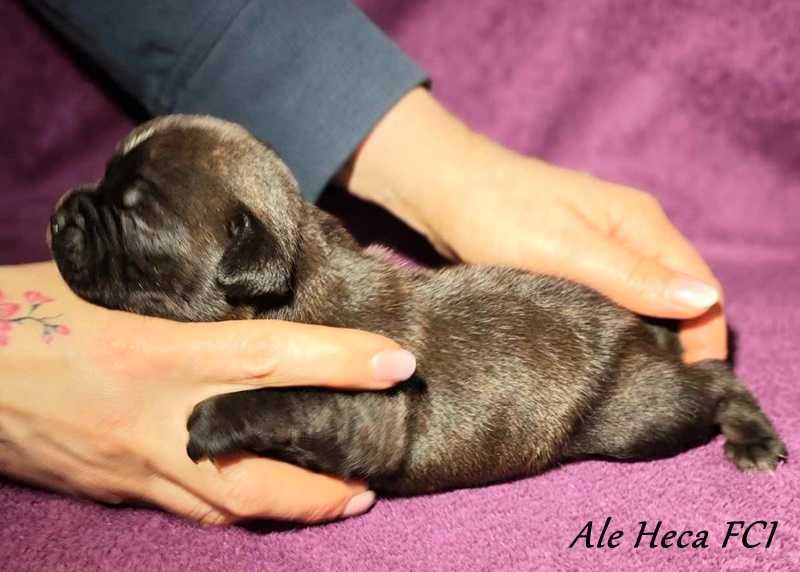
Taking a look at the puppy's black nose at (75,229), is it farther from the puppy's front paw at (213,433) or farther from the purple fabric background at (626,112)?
the purple fabric background at (626,112)

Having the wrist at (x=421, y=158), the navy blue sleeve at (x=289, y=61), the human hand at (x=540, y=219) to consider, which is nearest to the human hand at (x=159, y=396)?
the human hand at (x=540, y=219)

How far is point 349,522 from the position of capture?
7.21 feet

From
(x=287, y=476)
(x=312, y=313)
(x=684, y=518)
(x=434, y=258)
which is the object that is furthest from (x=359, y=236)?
(x=684, y=518)

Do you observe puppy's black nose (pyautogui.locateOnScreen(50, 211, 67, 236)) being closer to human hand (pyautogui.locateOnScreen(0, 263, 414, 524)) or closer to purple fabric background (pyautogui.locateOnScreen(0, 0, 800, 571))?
human hand (pyautogui.locateOnScreen(0, 263, 414, 524))

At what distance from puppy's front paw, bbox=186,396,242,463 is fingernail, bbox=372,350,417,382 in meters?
0.33

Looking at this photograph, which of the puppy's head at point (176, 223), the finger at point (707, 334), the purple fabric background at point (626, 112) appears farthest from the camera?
the purple fabric background at point (626, 112)

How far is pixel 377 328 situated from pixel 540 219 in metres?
0.57

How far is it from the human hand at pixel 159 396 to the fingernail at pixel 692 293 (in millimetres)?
754

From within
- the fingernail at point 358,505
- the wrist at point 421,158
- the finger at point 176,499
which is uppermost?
the wrist at point 421,158

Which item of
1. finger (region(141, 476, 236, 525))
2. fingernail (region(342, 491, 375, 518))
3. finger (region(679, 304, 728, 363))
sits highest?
finger (region(679, 304, 728, 363))

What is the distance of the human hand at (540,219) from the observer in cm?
244

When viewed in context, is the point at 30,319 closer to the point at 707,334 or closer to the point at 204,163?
the point at 204,163

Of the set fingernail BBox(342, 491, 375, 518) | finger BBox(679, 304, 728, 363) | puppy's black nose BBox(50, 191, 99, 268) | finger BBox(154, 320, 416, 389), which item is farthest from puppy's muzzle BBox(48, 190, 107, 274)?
finger BBox(679, 304, 728, 363)

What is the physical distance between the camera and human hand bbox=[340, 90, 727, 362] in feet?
7.99
